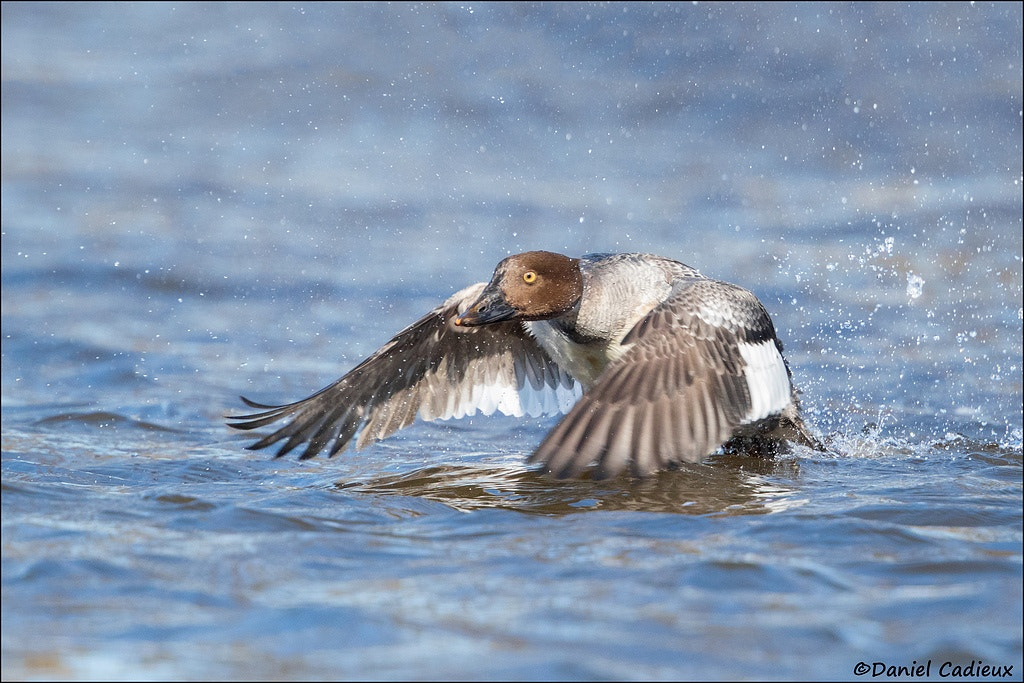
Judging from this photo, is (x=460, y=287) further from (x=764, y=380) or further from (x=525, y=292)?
(x=764, y=380)

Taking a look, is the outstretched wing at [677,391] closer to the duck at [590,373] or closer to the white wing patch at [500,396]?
the duck at [590,373]

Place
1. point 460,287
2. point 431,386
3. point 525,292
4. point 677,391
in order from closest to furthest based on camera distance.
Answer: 1. point 677,391
2. point 525,292
3. point 431,386
4. point 460,287

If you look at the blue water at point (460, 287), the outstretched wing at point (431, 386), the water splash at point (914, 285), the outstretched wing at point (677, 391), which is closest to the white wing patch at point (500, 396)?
the outstretched wing at point (431, 386)

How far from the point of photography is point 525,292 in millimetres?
5543

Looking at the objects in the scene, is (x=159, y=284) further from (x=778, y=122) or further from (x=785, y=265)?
(x=778, y=122)

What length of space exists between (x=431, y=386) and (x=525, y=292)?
123 cm

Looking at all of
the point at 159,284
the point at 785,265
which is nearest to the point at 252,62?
the point at 159,284

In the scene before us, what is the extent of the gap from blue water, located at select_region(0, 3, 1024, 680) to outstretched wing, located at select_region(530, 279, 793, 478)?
0.31m

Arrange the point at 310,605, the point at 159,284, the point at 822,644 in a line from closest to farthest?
the point at 822,644 < the point at 310,605 < the point at 159,284

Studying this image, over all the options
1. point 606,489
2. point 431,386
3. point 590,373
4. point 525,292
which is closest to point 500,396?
point 431,386

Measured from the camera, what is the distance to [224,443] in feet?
21.4

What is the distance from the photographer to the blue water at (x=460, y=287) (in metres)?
3.76

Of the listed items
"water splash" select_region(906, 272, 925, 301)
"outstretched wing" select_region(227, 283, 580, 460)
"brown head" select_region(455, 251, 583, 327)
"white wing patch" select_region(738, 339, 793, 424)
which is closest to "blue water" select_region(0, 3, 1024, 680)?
"water splash" select_region(906, 272, 925, 301)

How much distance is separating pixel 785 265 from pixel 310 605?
677 cm
